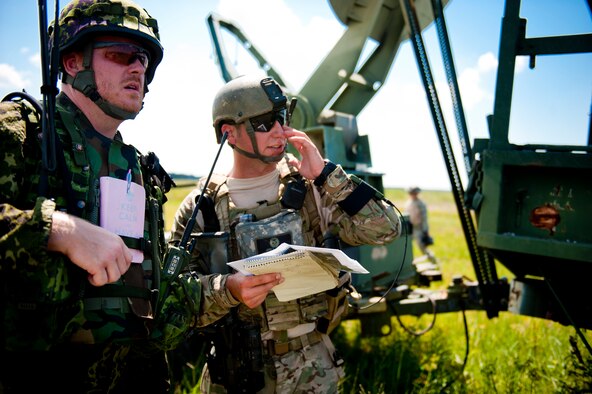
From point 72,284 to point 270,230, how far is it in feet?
3.63

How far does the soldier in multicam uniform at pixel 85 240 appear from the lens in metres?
1.33

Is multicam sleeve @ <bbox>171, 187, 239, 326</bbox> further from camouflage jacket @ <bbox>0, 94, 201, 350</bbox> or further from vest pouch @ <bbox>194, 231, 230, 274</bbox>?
camouflage jacket @ <bbox>0, 94, 201, 350</bbox>

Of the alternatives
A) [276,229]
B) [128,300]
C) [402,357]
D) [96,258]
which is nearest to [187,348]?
[402,357]

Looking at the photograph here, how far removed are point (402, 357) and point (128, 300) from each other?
11.1ft

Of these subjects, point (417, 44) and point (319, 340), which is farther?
point (417, 44)

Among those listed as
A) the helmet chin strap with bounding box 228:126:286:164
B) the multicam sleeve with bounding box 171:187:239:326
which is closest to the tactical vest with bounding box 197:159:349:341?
the helmet chin strap with bounding box 228:126:286:164

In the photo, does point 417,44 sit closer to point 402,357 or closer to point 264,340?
point 264,340

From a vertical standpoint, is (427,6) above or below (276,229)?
above

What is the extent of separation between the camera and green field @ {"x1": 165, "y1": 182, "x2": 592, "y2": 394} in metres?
3.54

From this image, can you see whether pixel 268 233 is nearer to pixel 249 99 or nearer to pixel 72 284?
pixel 249 99

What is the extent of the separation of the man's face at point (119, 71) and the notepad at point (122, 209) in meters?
0.34

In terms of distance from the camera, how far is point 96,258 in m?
1.33

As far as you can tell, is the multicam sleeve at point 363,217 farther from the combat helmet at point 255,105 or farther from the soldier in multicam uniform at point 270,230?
the combat helmet at point 255,105

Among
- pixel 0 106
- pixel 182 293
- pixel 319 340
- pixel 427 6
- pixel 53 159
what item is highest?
pixel 427 6
